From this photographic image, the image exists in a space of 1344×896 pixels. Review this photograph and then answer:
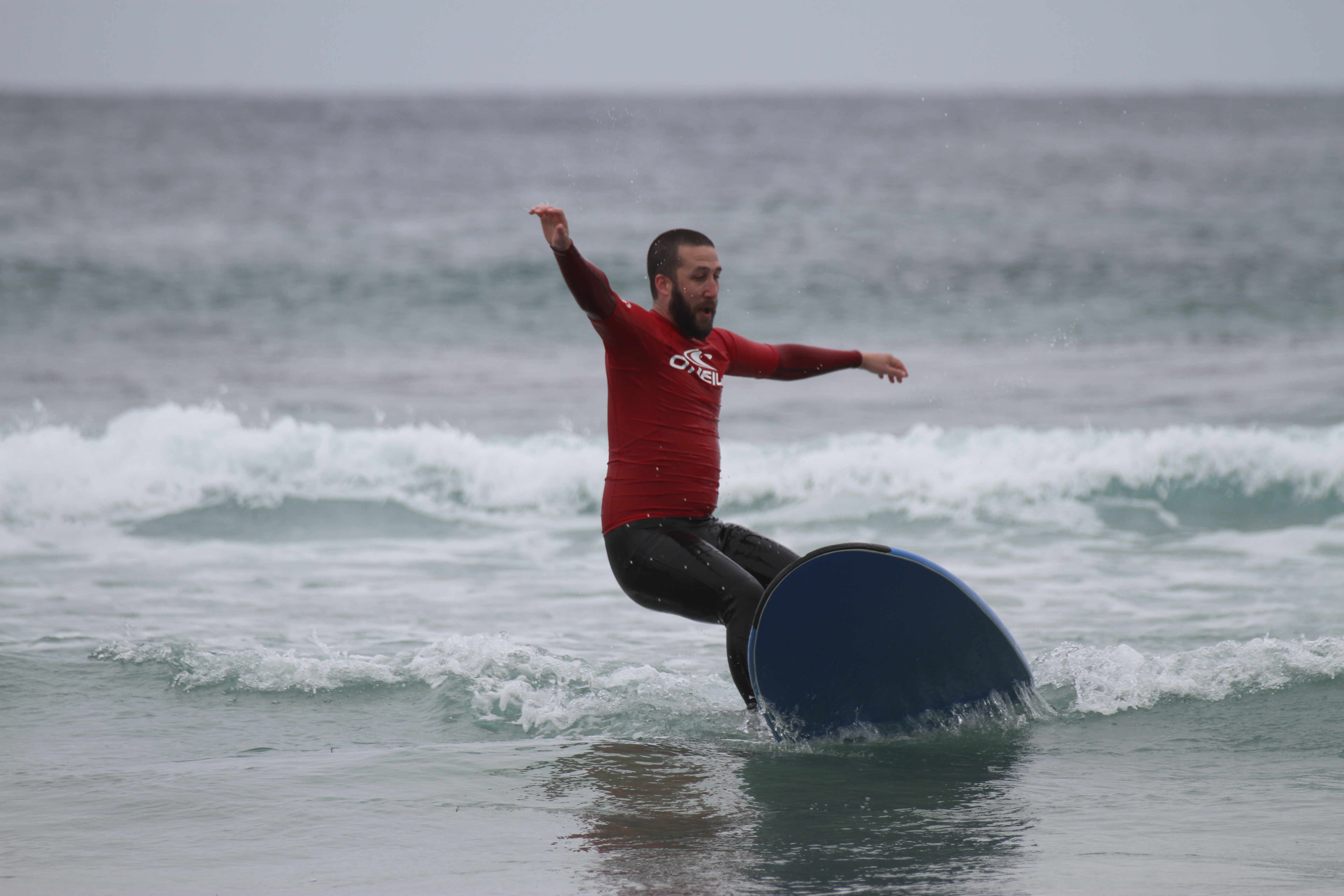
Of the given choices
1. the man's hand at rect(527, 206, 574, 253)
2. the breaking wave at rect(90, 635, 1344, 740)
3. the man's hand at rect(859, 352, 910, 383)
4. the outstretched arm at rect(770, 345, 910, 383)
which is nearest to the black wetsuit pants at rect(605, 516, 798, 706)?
the breaking wave at rect(90, 635, 1344, 740)

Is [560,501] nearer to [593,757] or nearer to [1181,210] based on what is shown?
[593,757]

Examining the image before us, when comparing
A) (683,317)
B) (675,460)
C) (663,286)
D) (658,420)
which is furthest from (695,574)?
(663,286)

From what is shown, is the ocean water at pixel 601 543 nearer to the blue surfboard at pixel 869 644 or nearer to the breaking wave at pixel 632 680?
the breaking wave at pixel 632 680

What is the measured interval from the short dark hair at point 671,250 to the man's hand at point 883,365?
3.06 feet

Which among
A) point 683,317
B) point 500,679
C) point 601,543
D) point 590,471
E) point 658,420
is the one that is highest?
point 683,317

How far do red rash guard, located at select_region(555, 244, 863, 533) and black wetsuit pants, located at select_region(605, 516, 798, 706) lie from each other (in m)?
0.07

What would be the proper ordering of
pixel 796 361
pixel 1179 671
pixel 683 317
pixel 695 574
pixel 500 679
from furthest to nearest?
pixel 500 679 → pixel 1179 671 → pixel 796 361 → pixel 683 317 → pixel 695 574

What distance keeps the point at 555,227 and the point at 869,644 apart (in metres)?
1.80

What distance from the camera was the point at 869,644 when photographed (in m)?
4.68

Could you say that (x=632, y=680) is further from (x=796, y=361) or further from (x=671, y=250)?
(x=671, y=250)

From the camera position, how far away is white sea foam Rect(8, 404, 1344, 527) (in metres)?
10.5

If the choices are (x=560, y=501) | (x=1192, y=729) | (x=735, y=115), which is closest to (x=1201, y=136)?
(x=735, y=115)

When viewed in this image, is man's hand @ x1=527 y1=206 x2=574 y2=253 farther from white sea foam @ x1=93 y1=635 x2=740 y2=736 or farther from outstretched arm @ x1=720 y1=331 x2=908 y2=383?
white sea foam @ x1=93 y1=635 x2=740 y2=736

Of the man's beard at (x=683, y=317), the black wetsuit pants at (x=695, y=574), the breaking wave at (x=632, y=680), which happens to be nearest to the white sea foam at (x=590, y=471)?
the breaking wave at (x=632, y=680)
